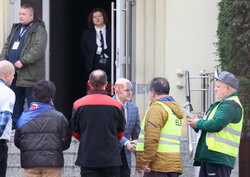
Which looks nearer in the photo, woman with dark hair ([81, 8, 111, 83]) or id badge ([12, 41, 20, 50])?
id badge ([12, 41, 20, 50])

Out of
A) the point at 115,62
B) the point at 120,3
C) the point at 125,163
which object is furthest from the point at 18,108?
the point at 125,163

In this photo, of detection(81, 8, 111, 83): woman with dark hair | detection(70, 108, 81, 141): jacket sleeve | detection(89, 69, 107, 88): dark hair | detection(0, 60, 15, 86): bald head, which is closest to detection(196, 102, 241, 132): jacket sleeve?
detection(89, 69, 107, 88): dark hair

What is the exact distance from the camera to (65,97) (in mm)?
12094

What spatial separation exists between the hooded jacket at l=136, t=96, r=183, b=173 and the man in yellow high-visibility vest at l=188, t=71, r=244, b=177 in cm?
28

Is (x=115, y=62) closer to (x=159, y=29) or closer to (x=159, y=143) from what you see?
(x=159, y=29)

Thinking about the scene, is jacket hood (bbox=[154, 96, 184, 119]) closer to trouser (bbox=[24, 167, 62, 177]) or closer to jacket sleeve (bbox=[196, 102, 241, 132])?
jacket sleeve (bbox=[196, 102, 241, 132])

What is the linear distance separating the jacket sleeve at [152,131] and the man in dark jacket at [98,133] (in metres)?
0.28

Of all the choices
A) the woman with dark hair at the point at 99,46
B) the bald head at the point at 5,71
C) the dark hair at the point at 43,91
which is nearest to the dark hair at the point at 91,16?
the woman with dark hair at the point at 99,46

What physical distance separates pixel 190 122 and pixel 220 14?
321 cm

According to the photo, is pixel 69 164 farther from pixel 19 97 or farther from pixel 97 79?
pixel 97 79

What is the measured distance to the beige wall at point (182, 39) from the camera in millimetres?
9406

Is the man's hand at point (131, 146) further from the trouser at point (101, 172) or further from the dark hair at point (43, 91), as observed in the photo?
the dark hair at point (43, 91)

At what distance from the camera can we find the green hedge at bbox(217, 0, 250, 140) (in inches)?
328

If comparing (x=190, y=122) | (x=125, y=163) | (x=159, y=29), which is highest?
(x=159, y=29)
